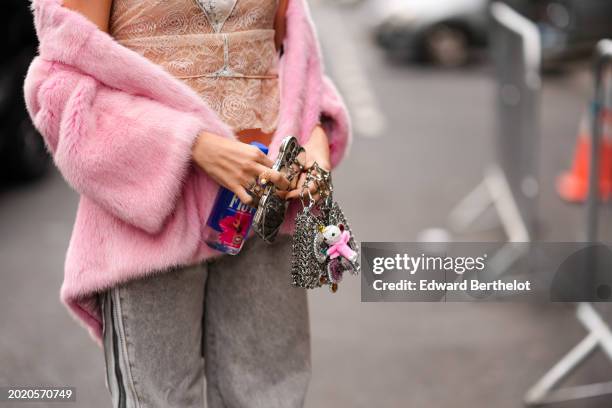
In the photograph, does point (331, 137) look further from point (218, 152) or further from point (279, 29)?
point (218, 152)

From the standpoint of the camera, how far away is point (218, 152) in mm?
1913

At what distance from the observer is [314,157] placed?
2086mm

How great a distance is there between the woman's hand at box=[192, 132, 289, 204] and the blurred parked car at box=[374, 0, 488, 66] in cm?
981

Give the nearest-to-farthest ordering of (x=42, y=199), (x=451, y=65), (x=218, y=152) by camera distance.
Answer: (x=218, y=152) < (x=42, y=199) < (x=451, y=65)

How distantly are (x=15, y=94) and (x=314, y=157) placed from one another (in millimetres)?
4998

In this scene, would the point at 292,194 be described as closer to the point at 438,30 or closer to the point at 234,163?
the point at 234,163

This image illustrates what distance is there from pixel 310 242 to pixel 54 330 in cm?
299

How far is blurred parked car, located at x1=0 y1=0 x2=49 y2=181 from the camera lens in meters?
6.45

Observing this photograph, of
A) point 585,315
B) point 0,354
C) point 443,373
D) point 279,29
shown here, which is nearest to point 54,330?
point 0,354

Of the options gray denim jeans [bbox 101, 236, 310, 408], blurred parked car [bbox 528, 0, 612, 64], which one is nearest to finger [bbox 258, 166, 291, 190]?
gray denim jeans [bbox 101, 236, 310, 408]

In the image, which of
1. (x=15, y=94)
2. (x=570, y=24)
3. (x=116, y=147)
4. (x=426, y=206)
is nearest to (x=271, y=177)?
(x=116, y=147)

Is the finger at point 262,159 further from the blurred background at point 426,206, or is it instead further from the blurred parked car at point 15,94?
the blurred parked car at point 15,94

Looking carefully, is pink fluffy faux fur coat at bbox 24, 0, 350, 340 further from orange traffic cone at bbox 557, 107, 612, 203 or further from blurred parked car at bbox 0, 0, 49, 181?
blurred parked car at bbox 0, 0, 49, 181

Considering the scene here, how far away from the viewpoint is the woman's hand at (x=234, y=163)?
1890 millimetres
